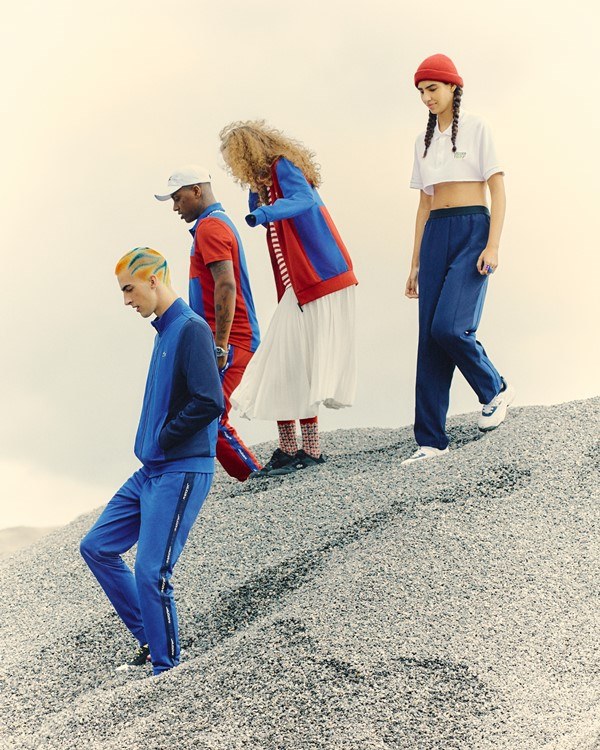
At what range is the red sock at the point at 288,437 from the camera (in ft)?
21.6

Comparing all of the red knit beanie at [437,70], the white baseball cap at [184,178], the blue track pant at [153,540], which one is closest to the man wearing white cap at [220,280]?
the white baseball cap at [184,178]

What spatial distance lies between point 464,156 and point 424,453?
1625 mm

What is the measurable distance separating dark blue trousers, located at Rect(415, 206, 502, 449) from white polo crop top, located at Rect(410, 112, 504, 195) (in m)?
0.18

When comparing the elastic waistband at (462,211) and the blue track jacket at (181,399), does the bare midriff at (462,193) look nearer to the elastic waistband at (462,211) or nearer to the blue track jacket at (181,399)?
the elastic waistband at (462,211)

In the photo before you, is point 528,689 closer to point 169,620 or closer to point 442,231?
point 169,620

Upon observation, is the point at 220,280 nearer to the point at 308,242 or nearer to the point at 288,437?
the point at 308,242

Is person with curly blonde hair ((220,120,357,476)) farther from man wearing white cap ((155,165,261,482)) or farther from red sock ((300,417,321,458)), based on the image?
man wearing white cap ((155,165,261,482))

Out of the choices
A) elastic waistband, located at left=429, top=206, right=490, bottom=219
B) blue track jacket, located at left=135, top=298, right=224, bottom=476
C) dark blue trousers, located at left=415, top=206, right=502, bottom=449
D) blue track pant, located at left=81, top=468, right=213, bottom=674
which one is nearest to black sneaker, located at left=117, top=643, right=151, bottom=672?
blue track pant, located at left=81, top=468, right=213, bottom=674

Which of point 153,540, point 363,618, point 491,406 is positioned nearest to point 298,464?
point 491,406

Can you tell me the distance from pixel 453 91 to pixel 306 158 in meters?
0.90

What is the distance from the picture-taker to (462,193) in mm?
6027

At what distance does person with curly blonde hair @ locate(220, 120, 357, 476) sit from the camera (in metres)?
6.28

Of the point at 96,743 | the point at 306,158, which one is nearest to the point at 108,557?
the point at 96,743

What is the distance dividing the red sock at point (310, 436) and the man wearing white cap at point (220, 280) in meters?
0.37
